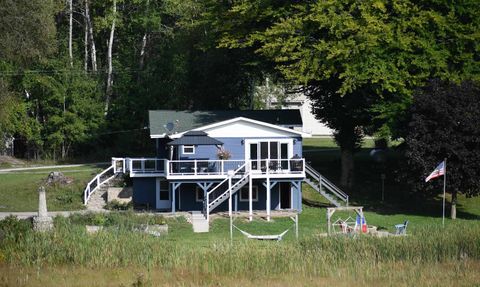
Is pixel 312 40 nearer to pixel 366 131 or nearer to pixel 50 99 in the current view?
pixel 366 131

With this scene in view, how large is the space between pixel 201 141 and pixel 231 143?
217cm

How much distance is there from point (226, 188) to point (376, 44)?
1102 centimetres

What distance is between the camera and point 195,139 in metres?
47.6

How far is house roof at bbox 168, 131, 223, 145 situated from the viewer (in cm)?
4738

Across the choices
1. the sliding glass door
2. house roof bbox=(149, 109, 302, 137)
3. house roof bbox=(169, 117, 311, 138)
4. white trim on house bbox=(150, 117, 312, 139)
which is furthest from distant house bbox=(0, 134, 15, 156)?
the sliding glass door

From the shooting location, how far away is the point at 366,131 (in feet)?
192

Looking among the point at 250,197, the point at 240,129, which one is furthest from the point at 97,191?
the point at 250,197

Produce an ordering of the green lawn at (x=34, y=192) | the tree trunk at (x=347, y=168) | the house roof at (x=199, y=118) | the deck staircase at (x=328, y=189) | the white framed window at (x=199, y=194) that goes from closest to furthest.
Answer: the green lawn at (x=34, y=192) < the white framed window at (x=199, y=194) < the deck staircase at (x=328, y=189) < the house roof at (x=199, y=118) < the tree trunk at (x=347, y=168)

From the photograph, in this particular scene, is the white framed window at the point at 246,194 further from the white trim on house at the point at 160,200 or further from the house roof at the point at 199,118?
the house roof at the point at 199,118

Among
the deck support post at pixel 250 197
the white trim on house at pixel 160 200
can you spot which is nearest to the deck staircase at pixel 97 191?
the white trim on house at pixel 160 200

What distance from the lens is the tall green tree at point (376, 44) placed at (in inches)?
1927

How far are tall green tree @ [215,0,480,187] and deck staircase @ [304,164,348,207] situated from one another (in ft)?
13.9

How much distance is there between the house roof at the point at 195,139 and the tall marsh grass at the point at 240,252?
14.2m

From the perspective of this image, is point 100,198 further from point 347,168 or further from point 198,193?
point 347,168
